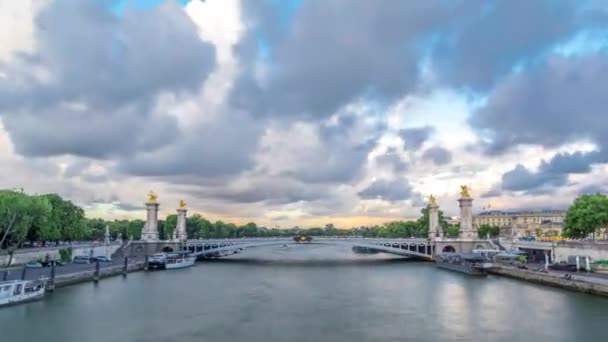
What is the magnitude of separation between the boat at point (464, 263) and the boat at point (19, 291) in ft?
134

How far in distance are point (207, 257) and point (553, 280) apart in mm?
59497

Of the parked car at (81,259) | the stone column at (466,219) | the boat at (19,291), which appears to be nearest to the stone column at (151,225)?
the parked car at (81,259)

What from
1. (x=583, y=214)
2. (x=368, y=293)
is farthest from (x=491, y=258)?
(x=368, y=293)

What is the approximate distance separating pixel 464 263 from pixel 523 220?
13210 centimetres

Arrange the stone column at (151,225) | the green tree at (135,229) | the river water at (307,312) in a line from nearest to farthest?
1. the river water at (307,312)
2. the stone column at (151,225)
3. the green tree at (135,229)

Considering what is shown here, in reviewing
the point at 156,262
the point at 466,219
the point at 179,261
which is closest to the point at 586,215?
the point at 466,219

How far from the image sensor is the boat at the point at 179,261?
65312mm

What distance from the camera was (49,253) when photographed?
192 ft

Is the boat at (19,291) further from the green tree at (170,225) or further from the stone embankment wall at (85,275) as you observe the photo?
the green tree at (170,225)

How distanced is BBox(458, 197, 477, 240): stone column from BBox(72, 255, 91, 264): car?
52.3 metres

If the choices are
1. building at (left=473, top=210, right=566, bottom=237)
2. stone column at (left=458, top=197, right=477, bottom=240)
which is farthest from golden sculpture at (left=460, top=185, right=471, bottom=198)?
building at (left=473, top=210, right=566, bottom=237)

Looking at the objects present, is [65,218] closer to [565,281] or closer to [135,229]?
[135,229]

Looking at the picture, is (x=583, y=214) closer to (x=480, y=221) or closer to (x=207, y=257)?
(x=207, y=257)

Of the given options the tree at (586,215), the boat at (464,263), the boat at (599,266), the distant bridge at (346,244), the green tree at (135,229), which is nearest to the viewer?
the boat at (599,266)
